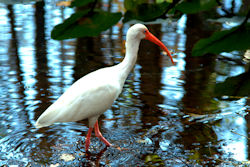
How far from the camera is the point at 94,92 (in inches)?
101

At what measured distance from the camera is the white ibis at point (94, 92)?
2430mm

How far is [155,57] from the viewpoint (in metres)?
5.15

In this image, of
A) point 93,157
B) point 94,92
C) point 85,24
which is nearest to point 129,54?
point 94,92

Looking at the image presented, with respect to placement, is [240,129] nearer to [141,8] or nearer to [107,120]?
[107,120]

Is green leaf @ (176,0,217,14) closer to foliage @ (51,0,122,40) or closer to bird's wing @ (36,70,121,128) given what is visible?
foliage @ (51,0,122,40)

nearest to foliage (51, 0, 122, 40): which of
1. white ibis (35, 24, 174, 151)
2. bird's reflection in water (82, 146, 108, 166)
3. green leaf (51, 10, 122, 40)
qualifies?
green leaf (51, 10, 122, 40)

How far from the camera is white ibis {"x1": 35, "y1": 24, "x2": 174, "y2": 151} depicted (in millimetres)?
2430

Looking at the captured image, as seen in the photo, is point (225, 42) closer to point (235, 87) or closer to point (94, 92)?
point (235, 87)

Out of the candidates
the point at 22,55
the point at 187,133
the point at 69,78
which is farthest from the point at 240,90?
the point at 22,55

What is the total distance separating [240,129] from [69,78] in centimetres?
194

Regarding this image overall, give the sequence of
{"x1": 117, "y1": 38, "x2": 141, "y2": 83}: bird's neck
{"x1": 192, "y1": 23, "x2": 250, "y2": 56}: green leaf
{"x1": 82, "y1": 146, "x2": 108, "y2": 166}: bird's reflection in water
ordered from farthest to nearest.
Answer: {"x1": 82, "y1": 146, "x2": 108, "y2": 166}: bird's reflection in water, {"x1": 117, "y1": 38, "x2": 141, "y2": 83}: bird's neck, {"x1": 192, "y1": 23, "x2": 250, "y2": 56}: green leaf

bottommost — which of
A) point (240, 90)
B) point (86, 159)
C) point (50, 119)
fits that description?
point (86, 159)

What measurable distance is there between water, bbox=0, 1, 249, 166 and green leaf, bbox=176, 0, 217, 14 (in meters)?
1.14

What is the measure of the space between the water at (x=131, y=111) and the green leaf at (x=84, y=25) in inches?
45.1
